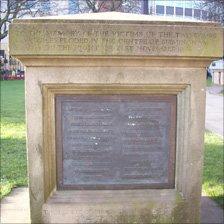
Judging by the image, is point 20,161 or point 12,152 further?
point 12,152

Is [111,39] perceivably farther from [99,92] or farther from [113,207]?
[113,207]

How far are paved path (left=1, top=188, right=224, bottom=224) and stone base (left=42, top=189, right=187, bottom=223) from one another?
58 cm

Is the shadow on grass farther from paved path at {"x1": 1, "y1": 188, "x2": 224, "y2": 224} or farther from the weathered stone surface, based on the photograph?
the weathered stone surface

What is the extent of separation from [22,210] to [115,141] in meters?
1.38

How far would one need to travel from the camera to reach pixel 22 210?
4.38 metres

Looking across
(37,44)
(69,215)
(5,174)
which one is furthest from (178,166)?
(5,174)

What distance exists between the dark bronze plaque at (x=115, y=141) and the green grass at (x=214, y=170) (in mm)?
1413

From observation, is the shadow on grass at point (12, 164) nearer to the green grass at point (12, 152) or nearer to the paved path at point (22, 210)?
the green grass at point (12, 152)

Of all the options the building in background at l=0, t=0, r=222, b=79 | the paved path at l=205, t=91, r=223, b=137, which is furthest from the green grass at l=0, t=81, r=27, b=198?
the paved path at l=205, t=91, r=223, b=137

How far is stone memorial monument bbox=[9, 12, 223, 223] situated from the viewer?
10.8ft

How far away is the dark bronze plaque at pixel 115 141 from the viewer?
3.61m

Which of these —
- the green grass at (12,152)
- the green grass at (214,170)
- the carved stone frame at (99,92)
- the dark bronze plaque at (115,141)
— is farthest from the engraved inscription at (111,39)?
the green grass at (12,152)

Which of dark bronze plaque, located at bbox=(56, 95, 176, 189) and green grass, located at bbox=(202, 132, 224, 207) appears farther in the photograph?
green grass, located at bbox=(202, 132, 224, 207)

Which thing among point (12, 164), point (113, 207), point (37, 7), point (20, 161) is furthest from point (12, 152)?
point (37, 7)
